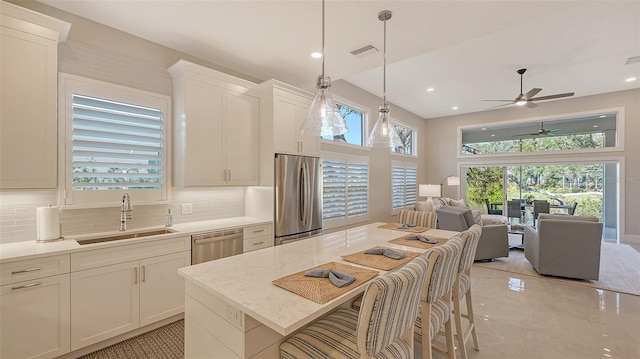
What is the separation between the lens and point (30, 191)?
2301 mm

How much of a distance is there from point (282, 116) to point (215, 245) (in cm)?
176

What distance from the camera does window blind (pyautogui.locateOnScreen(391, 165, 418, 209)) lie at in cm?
697

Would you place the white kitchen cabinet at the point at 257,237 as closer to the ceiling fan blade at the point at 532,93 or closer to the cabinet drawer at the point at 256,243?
the cabinet drawer at the point at 256,243

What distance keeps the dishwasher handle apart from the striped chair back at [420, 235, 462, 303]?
7.09ft

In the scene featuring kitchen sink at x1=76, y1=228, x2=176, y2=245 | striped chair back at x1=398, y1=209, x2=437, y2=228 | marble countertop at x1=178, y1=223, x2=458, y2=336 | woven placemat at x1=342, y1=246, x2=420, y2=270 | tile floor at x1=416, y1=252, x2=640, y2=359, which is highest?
striped chair back at x1=398, y1=209, x2=437, y2=228

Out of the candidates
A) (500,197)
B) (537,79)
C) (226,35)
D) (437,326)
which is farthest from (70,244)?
(500,197)

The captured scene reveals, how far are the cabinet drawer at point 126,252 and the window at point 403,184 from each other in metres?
5.19

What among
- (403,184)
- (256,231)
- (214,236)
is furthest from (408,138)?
(214,236)

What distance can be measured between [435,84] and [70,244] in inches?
238

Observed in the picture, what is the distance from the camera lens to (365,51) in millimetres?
3262

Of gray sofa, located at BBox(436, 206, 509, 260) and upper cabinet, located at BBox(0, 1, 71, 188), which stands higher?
upper cabinet, located at BBox(0, 1, 71, 188)

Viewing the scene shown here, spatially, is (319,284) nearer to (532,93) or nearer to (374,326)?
(374,326)

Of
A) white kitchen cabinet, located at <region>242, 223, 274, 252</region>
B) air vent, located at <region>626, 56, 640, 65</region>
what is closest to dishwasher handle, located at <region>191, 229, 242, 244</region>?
white kitchen cabinet, located at <region>242, 223, 274, 252</region>

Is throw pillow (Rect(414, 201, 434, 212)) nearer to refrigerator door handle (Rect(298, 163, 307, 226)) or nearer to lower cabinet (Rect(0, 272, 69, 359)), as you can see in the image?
refrigerator door handle (Rect(298, 163, 307, 226))
